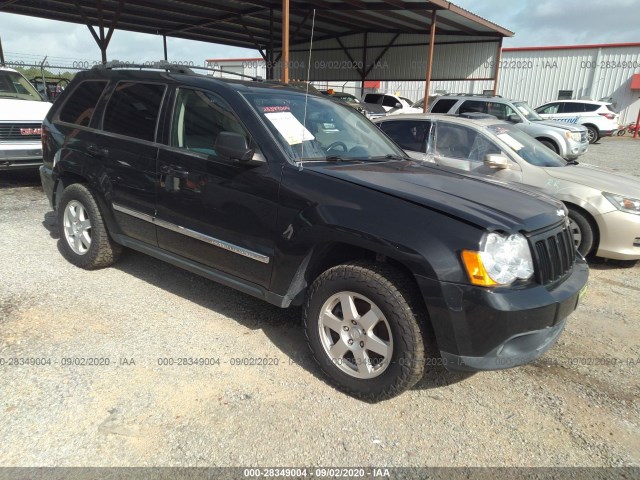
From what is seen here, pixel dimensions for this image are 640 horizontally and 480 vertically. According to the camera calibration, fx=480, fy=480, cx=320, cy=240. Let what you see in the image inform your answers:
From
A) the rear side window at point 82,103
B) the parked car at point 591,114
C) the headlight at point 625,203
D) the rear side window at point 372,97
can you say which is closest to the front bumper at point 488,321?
the headlight at point 625,203

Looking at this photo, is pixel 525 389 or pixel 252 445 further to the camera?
pixel 525 389

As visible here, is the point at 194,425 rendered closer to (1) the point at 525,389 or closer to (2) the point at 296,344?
(2) the point at 296,344

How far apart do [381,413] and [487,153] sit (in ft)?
13.9

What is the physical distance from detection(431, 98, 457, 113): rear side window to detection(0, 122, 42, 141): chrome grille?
396 inches

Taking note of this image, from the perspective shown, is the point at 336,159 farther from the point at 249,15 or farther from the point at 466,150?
the point at 249,15

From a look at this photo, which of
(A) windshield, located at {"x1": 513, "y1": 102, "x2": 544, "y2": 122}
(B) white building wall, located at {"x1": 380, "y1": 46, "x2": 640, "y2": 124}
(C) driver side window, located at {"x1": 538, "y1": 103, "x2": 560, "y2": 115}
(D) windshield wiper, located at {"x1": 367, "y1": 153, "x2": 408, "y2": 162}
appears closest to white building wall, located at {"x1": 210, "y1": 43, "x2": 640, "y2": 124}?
(B) white building wall, located at {"x1": 380, "y1": 46, "x2": 640, "y2": 124}

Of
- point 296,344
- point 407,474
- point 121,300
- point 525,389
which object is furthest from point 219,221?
point 525,389

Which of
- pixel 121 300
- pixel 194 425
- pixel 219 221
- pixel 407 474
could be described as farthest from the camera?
pixel 121 300

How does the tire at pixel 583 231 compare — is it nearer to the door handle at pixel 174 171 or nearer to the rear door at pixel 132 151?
the door handle at pixel 174 171

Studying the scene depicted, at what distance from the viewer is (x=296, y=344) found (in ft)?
11.2

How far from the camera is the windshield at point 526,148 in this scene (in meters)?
5.92

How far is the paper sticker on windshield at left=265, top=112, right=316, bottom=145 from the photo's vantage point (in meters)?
3.22

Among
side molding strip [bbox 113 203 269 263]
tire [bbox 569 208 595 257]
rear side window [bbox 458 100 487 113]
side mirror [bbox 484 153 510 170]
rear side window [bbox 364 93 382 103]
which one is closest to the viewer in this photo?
side molding strip [bbox 113 203 269 263]

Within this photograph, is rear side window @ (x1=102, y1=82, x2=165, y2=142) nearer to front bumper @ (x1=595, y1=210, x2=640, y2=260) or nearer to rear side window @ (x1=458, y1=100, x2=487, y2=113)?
Answer: front bumper @ (x1=595, y1=210, x2=640, y2=260)
